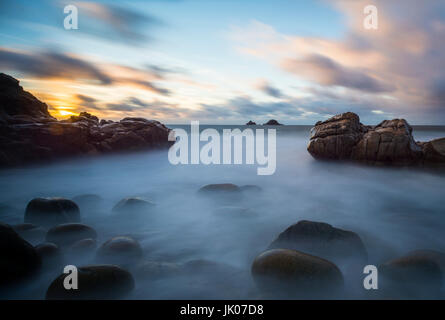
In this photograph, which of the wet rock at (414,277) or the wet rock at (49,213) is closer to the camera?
the wet rock at (414,277)

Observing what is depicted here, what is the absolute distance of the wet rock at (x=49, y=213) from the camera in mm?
4680

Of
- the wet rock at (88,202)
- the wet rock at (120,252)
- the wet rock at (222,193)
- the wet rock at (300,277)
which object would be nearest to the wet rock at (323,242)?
the wet rock at (300,277)

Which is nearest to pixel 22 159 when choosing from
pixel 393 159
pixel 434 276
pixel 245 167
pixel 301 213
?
pixel 245 167

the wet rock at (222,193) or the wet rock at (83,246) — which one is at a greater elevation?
the wet rock at (222,193)

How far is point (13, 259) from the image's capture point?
301 cm

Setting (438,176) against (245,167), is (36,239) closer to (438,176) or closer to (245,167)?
(245,167)

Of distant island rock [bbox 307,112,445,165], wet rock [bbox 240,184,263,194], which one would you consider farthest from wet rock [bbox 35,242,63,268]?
distant island rock [bbox 307,112,445,165]

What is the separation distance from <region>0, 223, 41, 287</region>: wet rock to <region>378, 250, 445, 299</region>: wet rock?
Answer: 463 cm

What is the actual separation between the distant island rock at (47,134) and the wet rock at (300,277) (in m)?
14.2

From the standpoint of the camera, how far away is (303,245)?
3703mm

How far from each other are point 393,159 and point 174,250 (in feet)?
37.1

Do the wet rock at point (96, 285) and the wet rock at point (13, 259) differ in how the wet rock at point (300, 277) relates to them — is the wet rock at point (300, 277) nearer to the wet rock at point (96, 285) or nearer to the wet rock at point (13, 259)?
the wet rock at point (96, 285)

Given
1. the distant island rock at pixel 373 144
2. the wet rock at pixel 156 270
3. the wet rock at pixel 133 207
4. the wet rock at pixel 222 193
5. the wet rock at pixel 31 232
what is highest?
the distant island rock at pixel 373 144

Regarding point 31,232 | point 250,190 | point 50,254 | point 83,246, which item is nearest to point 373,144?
point 250,190
